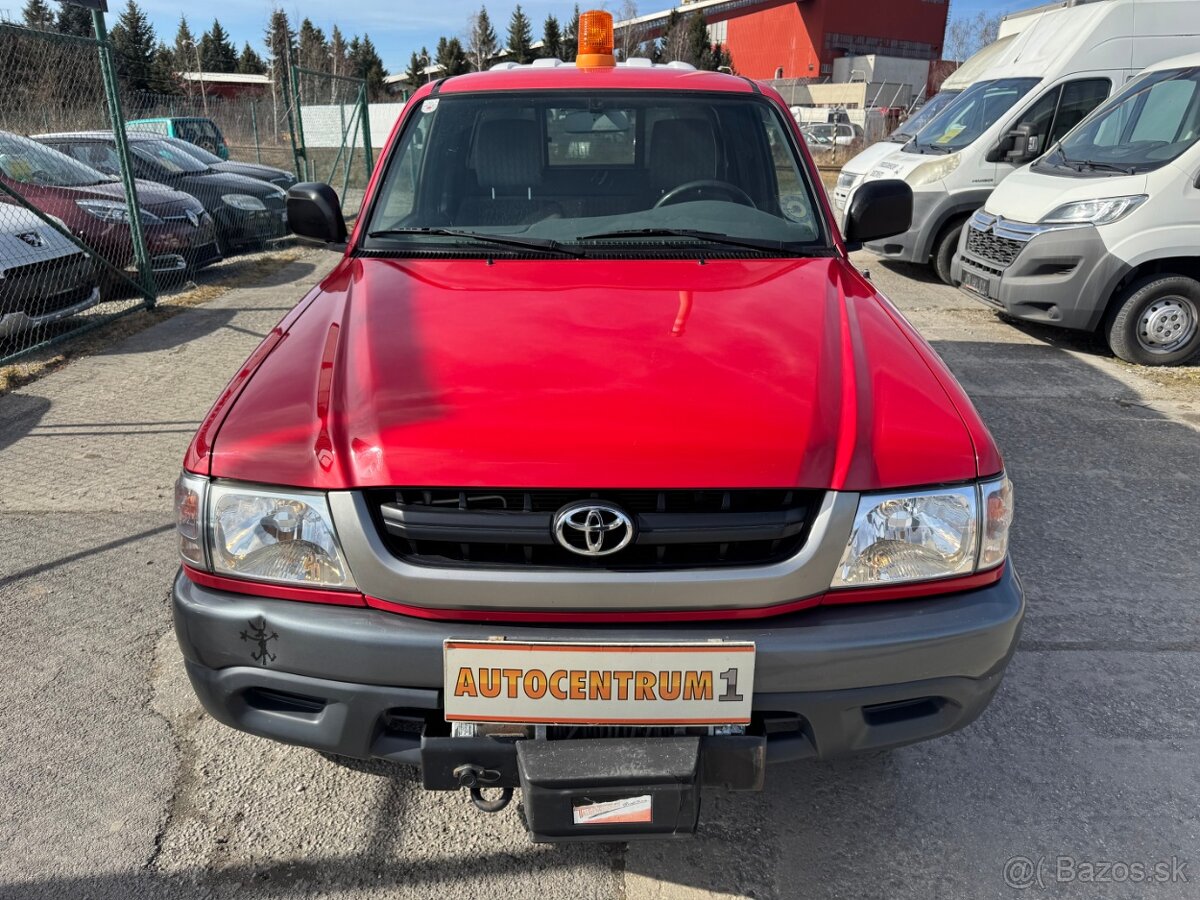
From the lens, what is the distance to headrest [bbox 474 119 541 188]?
3.30 metres

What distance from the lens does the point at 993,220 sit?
7.56m

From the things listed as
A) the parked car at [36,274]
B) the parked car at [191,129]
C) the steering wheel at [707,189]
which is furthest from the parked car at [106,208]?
the steering wheel at [707,189]

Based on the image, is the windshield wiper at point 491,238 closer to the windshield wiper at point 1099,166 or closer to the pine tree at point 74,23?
the windshield wiper at point 1099,166

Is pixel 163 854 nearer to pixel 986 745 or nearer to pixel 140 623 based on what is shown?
pixel 140 623

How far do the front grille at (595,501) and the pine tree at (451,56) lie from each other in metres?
57.5

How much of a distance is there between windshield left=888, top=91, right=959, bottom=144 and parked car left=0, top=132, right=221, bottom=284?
8.12m

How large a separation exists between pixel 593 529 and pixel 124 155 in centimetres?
759

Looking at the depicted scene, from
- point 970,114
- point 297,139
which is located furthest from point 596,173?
point 297,139

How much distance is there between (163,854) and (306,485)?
111 centimetres

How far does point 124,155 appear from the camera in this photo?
25.2ft

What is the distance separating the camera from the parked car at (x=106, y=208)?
7625 mm

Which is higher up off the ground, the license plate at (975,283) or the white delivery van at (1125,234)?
the white delivery van at (1125,234)

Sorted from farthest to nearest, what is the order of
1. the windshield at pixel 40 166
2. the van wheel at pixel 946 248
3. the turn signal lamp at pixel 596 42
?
the van wheel at pixel 946 248 → the windshield at pixel 40 166 → the turn signal lamp at pixel 596 42

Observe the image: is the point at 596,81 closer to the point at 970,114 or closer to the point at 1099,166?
the point at 1099,166
